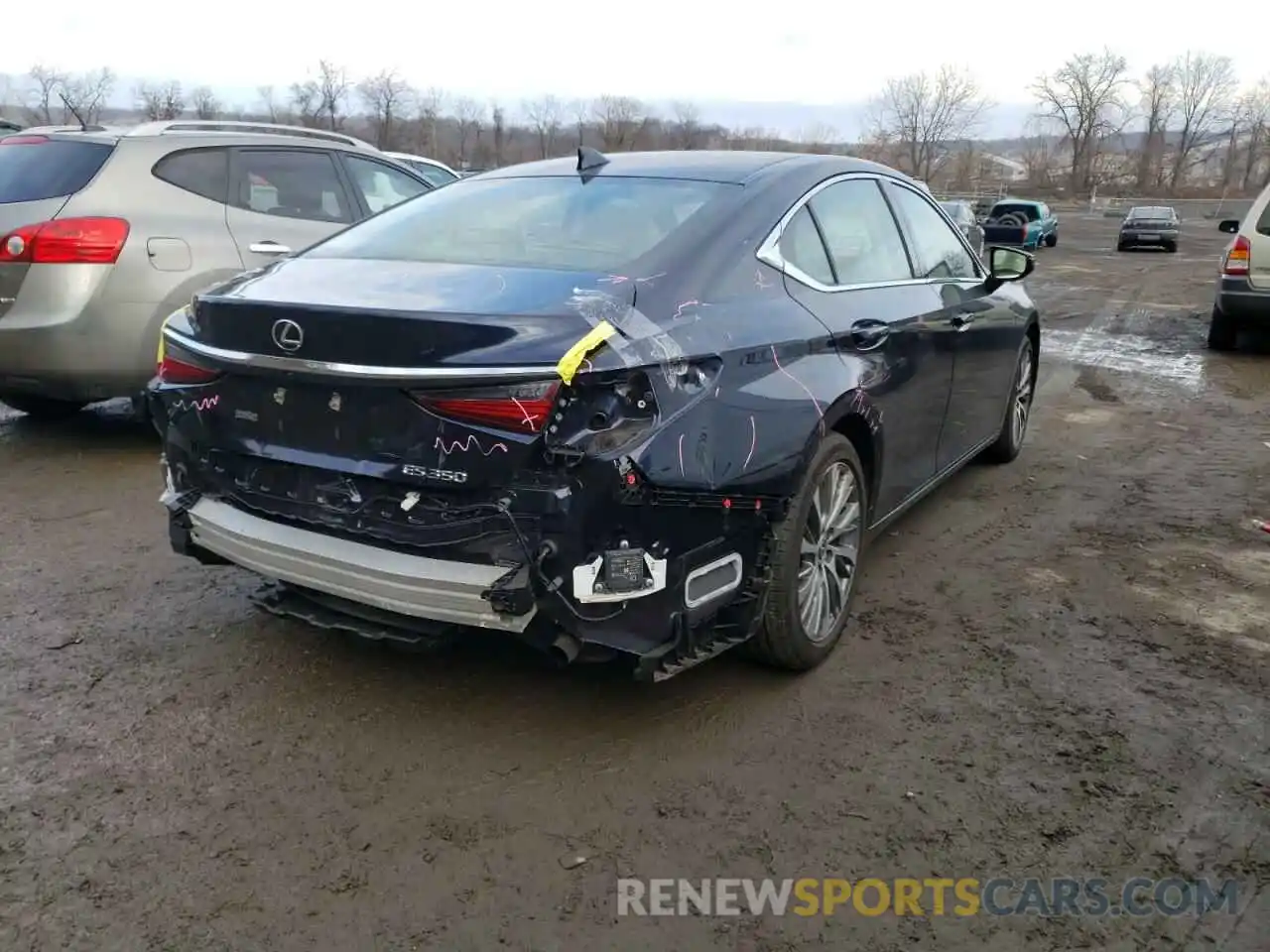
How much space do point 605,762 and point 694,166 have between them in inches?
82.6

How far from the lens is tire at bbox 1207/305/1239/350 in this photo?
10.2 metres

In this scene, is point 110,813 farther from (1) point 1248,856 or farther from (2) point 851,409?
(1) point 1248,856

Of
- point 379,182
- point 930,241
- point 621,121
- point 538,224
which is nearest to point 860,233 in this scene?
point 930,241

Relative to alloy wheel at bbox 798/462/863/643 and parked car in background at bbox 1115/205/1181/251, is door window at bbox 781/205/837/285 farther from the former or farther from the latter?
parked car in background at bbox 1115/205/1181/251

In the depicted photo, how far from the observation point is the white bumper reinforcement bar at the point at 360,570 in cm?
258

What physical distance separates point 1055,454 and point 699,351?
4.20 m

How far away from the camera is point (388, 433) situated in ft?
8.63

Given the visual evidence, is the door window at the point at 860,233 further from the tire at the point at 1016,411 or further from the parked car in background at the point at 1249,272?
the parked car in background at the point at 1249,272

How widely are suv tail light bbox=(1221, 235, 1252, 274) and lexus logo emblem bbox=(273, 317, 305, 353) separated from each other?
31.0 feet

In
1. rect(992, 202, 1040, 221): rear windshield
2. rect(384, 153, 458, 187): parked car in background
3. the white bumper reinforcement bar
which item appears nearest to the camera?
the white bumper reinforcement bar

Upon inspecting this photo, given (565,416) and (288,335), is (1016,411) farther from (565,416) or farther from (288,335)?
(288,335)

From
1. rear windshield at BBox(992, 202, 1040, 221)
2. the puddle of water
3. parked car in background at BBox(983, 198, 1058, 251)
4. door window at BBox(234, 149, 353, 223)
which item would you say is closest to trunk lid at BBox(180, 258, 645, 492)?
door window at BBox(234, 149, 353, 223)

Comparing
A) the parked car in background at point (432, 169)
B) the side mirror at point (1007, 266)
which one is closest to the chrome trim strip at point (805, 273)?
the side mirror at point (1007, 266)

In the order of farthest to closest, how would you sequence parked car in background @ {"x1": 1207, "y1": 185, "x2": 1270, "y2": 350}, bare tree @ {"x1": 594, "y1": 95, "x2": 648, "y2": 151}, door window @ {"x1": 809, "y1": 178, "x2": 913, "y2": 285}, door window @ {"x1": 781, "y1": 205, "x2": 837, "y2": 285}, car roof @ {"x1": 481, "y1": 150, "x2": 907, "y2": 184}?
bare tree @ {"x1": 594, "y1": 95, "x2": 648, "y2": 151}, parked car in background @ {"x1": 1207, "y1": 185, "x2": 1270, "y2": 350}, door window @ {"x1": 809, "y1": 178, "x2": 913, "y2": 285}, car roof @ {"x1": 481, "y1": 150, "x2": 907, "y2": 184}, door window @ {"x1": 781, "y1": 205, "x2": 837, "y2": 285}
